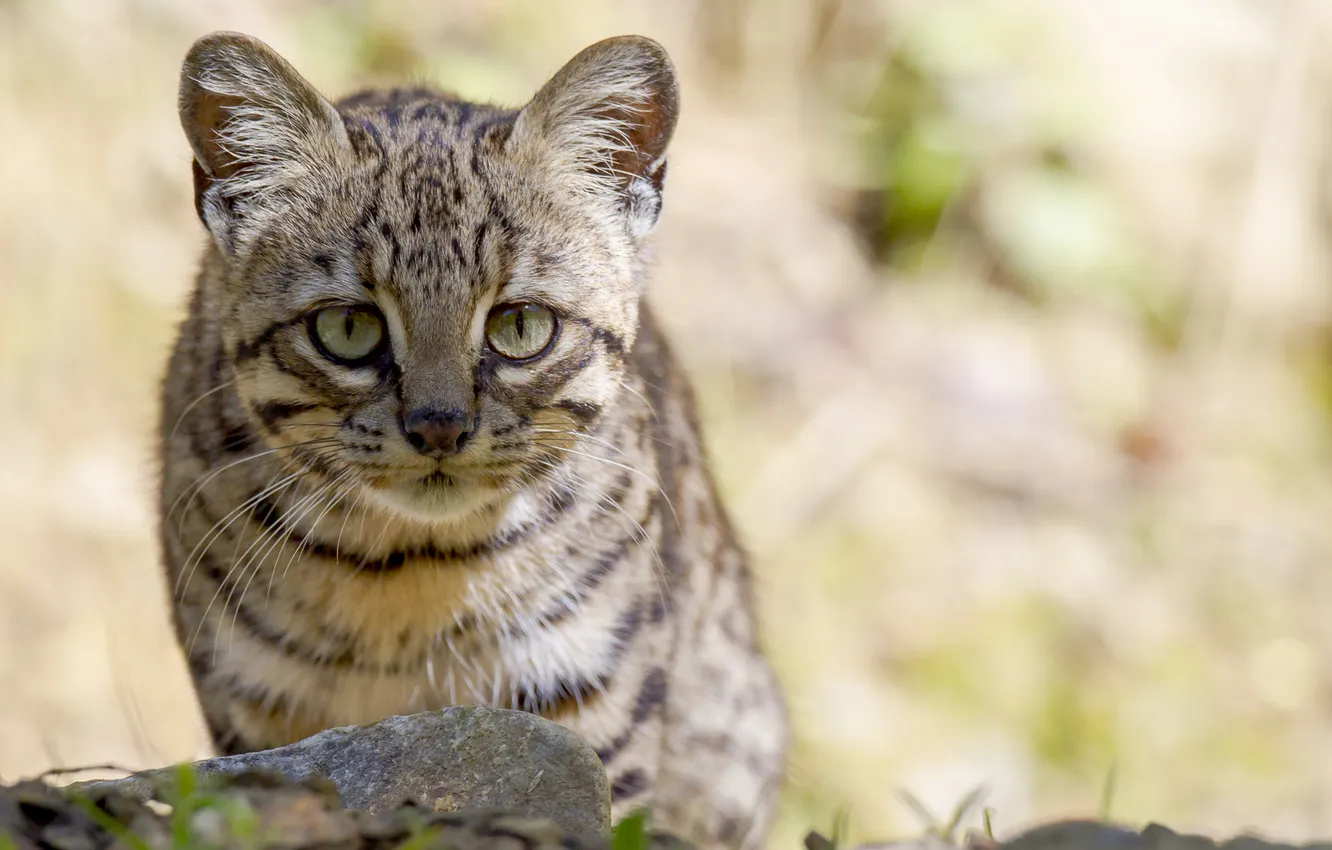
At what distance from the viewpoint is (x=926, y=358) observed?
1062cm

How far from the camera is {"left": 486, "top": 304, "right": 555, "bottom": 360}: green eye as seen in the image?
3682 millimetres

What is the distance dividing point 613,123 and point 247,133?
38.5 inches

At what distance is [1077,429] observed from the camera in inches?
410

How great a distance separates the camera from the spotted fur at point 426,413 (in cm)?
364

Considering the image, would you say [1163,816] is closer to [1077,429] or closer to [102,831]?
[1077,429]

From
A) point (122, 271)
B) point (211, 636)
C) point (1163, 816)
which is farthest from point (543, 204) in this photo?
point (1163, 816)

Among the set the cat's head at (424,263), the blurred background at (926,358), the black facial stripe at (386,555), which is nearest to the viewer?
the cat's head at (424,263)

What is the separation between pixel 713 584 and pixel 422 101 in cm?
187

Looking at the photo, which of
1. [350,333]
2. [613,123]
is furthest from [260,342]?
[613,123]

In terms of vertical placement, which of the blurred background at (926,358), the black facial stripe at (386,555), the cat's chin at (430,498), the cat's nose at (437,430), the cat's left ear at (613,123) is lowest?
the blurred background at (926,358)

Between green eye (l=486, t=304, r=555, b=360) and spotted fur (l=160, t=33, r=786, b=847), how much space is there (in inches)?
1.2

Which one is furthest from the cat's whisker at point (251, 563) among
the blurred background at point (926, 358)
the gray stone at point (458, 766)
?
the blurred background at point (926, 358)

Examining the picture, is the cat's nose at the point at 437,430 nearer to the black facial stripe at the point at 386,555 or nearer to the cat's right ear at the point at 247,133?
the black facial stripe at the point at 386,555

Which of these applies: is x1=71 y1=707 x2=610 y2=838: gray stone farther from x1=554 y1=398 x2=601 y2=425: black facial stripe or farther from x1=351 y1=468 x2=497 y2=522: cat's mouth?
x1=554 y1=398 x2=601 y2=425: black facial stripe
